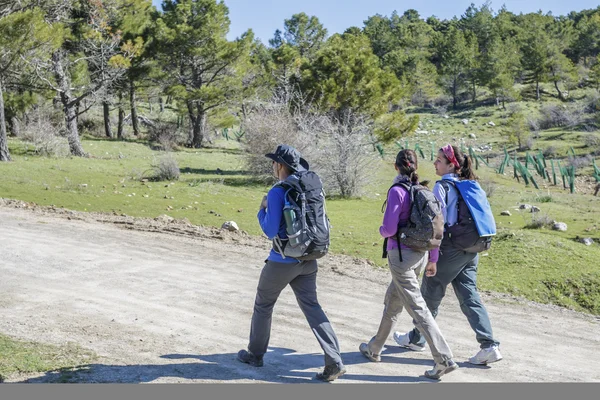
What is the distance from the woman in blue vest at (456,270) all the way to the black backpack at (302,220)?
1.20 metres

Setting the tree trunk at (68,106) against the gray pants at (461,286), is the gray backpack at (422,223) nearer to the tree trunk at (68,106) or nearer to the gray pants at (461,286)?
the gray pants at (461,286)

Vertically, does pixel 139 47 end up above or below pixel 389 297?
above

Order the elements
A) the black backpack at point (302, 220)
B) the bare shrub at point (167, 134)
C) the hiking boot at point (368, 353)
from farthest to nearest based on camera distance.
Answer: the bare shrub at point (167, 134), the hiking boot at point (368, 353), the black backpack at point (302, 220)

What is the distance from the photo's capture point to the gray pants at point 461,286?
6051mm

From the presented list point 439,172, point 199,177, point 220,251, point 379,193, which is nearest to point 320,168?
point 379,193

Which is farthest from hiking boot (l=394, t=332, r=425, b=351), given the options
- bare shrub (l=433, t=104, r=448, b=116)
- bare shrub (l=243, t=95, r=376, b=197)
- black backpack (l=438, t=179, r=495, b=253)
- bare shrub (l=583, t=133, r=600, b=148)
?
bare shrub (l=433, t=104, r=448, b=116)

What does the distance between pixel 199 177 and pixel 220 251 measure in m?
11.7

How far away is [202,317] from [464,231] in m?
3.29

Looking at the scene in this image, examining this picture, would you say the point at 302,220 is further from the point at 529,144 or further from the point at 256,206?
the point at 529,144

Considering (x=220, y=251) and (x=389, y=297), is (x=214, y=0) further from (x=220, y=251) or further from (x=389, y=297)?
(x=389, y=297)

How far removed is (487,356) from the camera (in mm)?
6086

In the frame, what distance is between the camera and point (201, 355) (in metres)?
6.32

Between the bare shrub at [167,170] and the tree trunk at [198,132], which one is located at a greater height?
the tree trunk at [198,132]

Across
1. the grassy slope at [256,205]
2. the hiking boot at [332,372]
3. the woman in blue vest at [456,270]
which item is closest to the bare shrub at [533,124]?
the grassy slope at [256,205]
